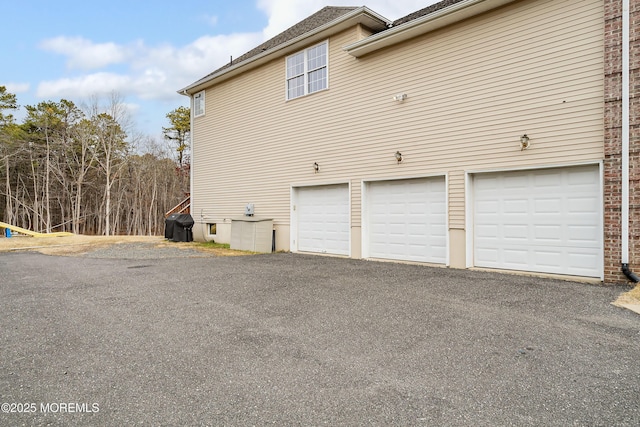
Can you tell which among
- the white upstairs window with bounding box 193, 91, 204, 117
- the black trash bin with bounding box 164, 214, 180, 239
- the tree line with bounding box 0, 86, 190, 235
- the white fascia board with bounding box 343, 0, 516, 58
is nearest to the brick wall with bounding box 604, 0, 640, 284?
the white fascia board with bounding box 343, 0, 516, 58

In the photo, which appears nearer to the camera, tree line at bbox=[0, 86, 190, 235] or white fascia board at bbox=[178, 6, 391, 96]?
white fascia board at bbox=[178, 6, 391, 96]

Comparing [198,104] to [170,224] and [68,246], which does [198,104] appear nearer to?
[170,224]

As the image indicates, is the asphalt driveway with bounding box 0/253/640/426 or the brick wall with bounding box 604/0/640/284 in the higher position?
the brick wall with bounding box 604/0/640/284

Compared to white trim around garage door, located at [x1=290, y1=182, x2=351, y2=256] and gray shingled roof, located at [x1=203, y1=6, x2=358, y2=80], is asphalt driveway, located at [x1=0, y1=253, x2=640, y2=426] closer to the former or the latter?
white trim around garage door, located at [x1=290, y1=182, x2=351, y2=256]

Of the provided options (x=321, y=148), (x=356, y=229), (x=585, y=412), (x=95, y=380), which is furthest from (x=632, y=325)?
(x=321, y=148)

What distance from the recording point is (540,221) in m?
6.69

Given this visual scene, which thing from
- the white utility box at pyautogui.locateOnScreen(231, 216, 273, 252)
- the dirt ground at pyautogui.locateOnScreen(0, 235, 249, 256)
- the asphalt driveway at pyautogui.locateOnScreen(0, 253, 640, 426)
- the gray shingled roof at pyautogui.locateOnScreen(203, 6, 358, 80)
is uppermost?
the gray shingled roof at pyautogui.locateOnScreen(203, 6, 358, 80)

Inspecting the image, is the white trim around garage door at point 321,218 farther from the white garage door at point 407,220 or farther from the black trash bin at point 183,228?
the black trash bin at point 183,228

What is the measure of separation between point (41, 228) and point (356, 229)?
86.9 feet

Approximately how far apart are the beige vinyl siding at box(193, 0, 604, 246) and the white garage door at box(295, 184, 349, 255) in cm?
37

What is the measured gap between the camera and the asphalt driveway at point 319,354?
90.7 inches

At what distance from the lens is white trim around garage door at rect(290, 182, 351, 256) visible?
973 cm

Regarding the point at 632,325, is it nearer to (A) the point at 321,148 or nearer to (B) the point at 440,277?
(B) the point at 440,277

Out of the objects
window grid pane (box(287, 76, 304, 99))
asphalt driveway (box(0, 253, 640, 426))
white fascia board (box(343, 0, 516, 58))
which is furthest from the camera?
window grid pane (box(287, 76, 304, 99))
